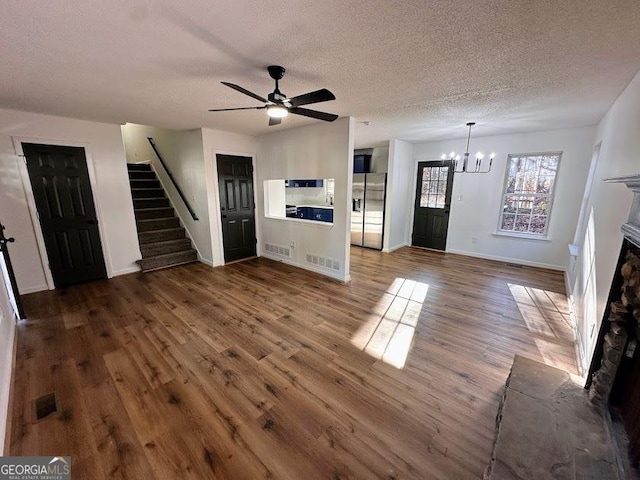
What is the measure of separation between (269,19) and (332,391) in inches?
100

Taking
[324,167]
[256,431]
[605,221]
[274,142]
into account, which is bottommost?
[256,431]

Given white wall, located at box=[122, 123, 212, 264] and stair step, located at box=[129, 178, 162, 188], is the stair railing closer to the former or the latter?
white wall, located at box=[122, 123, 212, 264]

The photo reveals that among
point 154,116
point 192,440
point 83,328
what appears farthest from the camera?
point 154,116

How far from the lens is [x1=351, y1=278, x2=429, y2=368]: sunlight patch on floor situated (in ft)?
8.15

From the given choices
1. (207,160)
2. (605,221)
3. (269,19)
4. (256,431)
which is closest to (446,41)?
(269,19)

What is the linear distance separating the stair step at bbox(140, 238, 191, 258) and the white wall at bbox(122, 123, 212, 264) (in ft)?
0.60

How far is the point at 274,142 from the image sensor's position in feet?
16.2

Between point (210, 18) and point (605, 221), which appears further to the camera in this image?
point (605, 221)

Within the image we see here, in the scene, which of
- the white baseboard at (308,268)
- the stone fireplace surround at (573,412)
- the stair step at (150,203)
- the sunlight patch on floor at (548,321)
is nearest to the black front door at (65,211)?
the stair step at (150,203)

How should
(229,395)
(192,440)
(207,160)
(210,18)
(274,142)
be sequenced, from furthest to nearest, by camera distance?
(274,142) → (207,160) → (229,395) → (192,440) → (210,18)

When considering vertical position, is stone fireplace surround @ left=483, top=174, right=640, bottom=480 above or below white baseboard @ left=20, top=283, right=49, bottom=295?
above

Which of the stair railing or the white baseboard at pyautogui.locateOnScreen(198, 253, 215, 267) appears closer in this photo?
the white baseboard at pyautogui.locateOnScreen(198, 253, 215, 267)

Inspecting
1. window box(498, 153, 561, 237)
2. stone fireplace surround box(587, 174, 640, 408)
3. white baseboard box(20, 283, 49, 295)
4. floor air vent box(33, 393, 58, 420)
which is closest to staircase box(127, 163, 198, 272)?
white baseboard box(20, 283, 49, 295)

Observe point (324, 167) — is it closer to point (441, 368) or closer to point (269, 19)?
point (269, 19)
